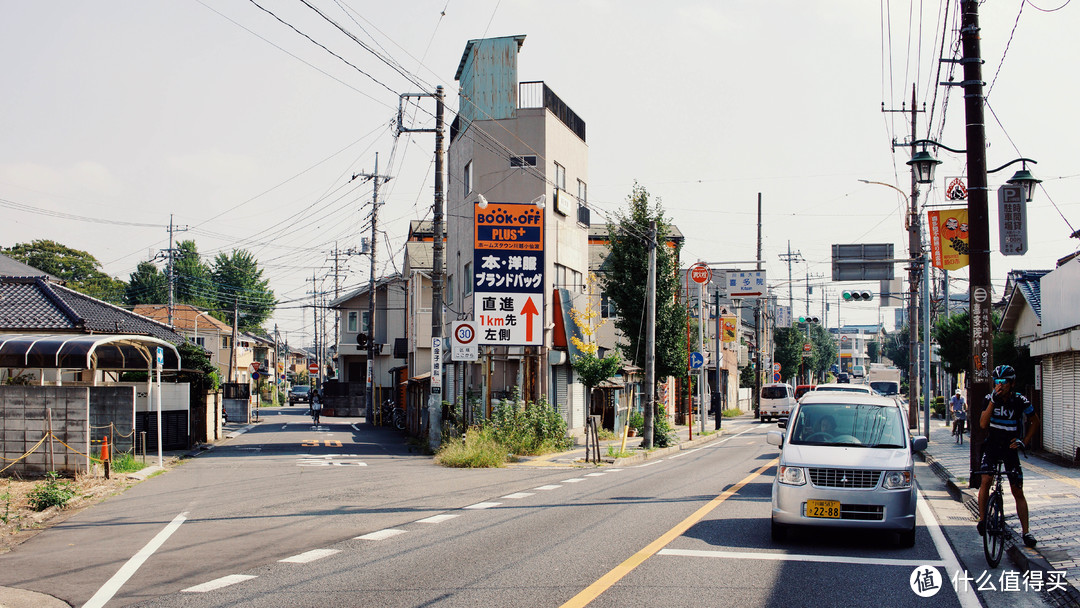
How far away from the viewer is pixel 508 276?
24.8 m

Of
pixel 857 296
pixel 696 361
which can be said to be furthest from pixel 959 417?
pixel 696 361

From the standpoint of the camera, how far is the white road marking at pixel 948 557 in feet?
24.2

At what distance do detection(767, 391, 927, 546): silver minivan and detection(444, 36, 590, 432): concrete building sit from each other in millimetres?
16945

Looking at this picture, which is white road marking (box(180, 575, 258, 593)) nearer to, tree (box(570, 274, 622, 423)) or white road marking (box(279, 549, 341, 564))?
white road marking (box(279, 549, 341, 564))

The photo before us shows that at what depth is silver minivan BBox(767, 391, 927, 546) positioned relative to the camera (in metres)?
9.46

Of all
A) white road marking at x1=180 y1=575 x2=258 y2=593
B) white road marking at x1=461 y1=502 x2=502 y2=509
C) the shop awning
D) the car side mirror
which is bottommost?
white road marking at x1=461 y1=502 x2=502 y2=509

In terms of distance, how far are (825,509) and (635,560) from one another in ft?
7.82

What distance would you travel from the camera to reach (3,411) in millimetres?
16906

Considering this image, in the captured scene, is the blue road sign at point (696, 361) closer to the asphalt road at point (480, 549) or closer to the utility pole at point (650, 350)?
the utility pole at point (650, 350)

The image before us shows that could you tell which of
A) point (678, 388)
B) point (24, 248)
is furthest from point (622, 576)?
point (24, 248)

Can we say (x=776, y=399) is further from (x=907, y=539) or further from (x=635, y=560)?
(x=635, y=560)

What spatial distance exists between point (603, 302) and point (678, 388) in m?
11.4

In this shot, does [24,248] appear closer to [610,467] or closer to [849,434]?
[610,467]

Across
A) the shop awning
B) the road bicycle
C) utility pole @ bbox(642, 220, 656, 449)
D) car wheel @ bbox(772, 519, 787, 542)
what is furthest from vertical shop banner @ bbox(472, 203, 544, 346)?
the road bicycle
